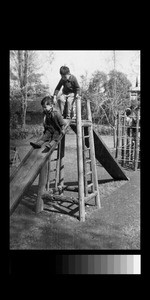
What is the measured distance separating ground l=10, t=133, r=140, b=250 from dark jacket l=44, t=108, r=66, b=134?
2033 millimetres

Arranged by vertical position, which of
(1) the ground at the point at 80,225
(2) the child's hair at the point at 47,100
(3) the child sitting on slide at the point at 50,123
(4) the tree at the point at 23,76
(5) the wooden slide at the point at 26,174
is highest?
(4) the tree at the point at 23,76

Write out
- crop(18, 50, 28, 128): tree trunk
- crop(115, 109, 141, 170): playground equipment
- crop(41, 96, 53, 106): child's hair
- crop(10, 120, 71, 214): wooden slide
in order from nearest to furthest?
crop(10, 120, 71, 214): wooden slide < crop(41, 96, 53, 106): child's hair < crop(115, 109, 141, 170): playground equipment < crop(18, 50, 28, 128): tree trunk

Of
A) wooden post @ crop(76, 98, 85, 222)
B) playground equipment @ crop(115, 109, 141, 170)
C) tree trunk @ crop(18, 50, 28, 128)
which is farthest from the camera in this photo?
tree trunk @ crop(18, 50, 28, 128)

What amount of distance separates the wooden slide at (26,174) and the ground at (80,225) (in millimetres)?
1013

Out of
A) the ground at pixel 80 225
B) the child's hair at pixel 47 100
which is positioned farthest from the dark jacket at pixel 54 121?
the ground at pixel 80 225

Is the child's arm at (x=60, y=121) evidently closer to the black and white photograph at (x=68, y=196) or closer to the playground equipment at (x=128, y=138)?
the black and white photograph at (x=68, y=196)

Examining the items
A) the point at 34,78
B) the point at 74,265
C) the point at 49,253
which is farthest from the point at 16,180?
the point at 34,78

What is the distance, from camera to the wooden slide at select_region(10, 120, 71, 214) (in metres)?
3.91

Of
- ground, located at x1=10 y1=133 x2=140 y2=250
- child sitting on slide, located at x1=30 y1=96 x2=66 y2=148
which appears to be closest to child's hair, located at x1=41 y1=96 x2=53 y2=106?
child sitting on slide, located at x1=30 y1=96 x2=66 y2=148

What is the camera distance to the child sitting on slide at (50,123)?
4.79m

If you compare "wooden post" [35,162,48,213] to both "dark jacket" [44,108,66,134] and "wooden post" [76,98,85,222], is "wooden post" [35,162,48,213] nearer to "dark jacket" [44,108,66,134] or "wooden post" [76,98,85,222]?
"wooden post" [76,98,85,222]

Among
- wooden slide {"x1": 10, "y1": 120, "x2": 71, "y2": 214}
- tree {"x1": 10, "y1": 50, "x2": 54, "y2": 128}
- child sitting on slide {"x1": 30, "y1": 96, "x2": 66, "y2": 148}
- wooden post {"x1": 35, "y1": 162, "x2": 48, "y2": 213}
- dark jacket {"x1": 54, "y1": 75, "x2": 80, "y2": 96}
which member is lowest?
wooden post {"x1": 35, "y1": 162, "x2": 48, "y2": 213}

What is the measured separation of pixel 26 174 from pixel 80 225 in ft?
5.88
